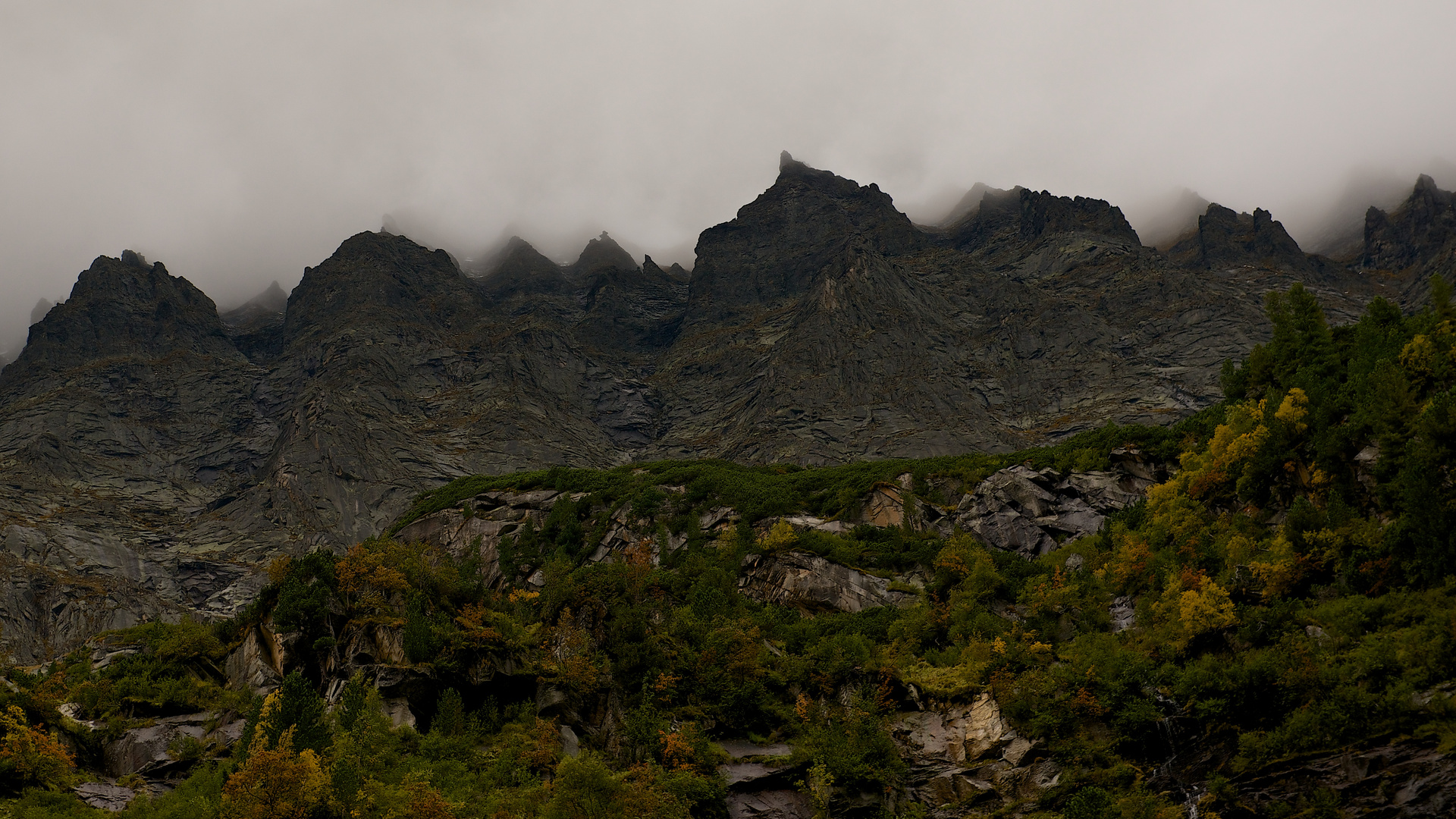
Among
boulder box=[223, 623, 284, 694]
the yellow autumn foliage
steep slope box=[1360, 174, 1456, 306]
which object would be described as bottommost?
the yellow autumn foliage

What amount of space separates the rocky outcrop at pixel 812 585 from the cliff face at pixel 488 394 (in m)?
63.4

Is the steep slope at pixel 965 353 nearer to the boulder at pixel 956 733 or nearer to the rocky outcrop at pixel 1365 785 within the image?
the boulder at pixel 956 733

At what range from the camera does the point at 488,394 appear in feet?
571

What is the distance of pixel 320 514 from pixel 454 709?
10121cm

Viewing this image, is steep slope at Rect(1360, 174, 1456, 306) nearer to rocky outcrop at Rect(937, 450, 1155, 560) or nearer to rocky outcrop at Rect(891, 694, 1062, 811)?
rocky outcrop at Rect(937, 450, 1155, 560)

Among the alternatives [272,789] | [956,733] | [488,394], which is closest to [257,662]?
[272,789]

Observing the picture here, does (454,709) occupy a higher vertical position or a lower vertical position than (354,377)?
lower

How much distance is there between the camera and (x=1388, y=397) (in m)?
49.2

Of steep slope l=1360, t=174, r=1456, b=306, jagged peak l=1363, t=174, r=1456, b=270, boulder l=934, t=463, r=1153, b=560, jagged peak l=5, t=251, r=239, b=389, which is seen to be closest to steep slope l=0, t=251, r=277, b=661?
jagged peak l=5, t=251, r=239, b=389

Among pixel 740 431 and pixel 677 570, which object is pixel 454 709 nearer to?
pixel 677 570

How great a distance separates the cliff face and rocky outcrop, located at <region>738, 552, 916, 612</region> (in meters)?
63.4

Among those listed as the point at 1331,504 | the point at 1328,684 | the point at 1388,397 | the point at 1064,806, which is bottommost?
the point at 1064,806

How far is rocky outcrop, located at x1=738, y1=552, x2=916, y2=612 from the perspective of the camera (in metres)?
74.1

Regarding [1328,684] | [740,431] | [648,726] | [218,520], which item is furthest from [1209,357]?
[218,520]
